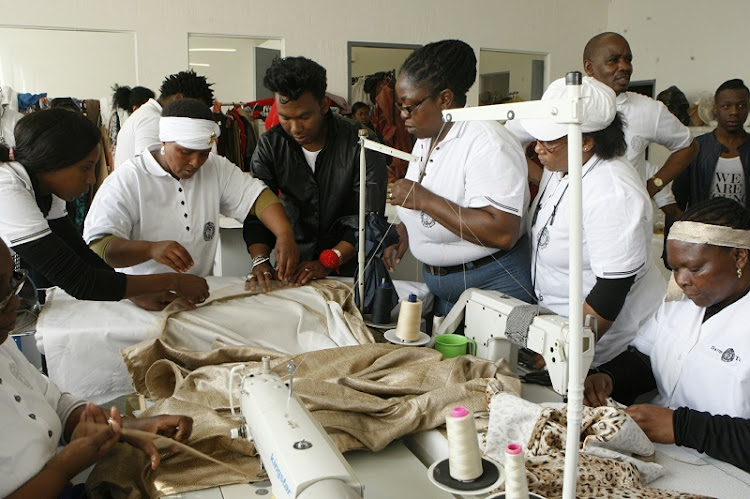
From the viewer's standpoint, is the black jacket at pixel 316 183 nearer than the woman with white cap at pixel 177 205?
No

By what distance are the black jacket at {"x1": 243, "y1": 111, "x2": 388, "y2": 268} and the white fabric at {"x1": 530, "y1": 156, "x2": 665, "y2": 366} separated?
777mm

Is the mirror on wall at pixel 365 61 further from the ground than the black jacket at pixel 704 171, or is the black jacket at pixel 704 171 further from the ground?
the mirror on wall at pixel 365 61

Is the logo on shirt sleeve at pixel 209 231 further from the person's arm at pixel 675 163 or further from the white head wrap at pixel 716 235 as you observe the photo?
the person's arm at pixel 675 163

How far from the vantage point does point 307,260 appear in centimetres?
278

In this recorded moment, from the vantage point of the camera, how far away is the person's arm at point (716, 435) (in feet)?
4.62

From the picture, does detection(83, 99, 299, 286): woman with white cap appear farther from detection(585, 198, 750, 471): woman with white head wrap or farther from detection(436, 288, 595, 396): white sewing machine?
detection(585, 198, 750, 471): woman with white head wrap

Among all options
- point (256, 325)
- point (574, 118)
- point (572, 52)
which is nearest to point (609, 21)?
point (572, 52)

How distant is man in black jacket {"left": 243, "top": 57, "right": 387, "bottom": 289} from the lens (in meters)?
2.62

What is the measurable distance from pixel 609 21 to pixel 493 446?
7550 millimetres

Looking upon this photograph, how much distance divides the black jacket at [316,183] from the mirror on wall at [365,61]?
4062 mm

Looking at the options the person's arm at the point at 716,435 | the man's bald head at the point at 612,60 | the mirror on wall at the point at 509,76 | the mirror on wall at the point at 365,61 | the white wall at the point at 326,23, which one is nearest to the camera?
the person's arm at the point at 716,435

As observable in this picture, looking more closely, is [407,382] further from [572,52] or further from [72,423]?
[572,52]

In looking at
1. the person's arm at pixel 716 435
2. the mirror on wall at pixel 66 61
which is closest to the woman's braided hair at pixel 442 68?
the person's arm at pixel 716 435

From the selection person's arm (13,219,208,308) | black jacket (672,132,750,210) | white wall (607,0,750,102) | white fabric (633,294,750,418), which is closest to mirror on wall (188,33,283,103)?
black jacket (672,132,750,210)
